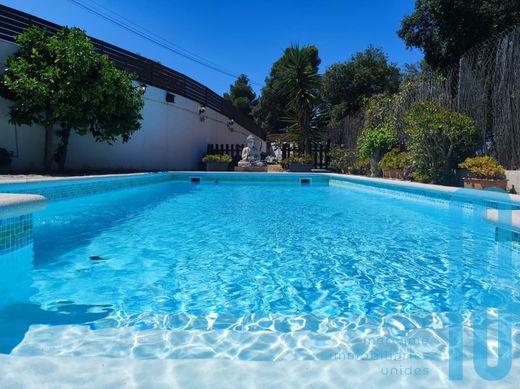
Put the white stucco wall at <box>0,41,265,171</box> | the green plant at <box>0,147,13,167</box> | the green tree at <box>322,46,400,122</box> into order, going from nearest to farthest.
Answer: the green plant at <box>0,147,13,167</box> → the white stucco wall at <box>0,41,265,171</box> → the green tree at <box>322,46,400,122</box>

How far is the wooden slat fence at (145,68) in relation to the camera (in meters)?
9.13

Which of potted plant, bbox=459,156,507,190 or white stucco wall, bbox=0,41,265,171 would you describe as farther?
white stucco wall, bbox=0,41,265,171

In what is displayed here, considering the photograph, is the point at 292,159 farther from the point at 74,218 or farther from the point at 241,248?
the point at 241,248

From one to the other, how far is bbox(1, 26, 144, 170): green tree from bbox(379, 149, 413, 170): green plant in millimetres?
7364

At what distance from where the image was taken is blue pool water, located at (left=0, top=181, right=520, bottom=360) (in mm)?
2219

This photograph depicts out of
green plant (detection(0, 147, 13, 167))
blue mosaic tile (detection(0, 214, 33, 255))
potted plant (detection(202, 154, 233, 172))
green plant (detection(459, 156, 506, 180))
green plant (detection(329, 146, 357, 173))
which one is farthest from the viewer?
potted plant (detection(202, 154, 233, 172))

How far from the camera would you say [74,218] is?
5.51m

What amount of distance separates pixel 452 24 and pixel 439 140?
18.7ft

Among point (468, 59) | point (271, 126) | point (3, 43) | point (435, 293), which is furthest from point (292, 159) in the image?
point (271, 126)

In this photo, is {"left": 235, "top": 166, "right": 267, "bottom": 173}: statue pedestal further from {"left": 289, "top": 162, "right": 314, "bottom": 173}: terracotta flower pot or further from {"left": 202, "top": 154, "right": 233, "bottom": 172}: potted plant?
{"left": 289, "top": 162, "right": 314, "bottom": 173}: terracotta flower pot

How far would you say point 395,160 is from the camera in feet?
35.3

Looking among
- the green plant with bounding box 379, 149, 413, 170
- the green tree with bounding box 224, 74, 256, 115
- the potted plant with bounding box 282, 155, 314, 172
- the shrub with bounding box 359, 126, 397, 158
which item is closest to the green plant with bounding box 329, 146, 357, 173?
the potted plant with bounding box 282, 155, 314, 172

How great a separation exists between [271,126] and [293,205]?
25.7 metres

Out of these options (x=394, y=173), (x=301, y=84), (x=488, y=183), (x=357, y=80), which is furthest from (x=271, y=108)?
(x=488, y=183)
